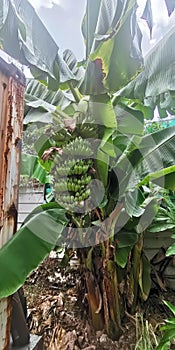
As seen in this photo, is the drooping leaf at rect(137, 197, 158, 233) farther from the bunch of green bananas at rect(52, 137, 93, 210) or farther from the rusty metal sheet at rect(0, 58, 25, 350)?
the rusty metal sheet at rect(0, 58, 25, 350)

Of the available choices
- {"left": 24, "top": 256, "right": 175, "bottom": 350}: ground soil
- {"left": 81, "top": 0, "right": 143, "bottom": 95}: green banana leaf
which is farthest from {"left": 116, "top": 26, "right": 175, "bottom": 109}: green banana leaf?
{"left": 24, "top": 256, "right": 175, "bottom": 350}: ground soil

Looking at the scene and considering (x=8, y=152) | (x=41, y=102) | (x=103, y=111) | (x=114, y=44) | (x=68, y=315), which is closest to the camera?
(x=8, y=152)

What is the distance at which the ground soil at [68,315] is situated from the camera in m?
1.31

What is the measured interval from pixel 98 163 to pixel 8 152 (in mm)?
649

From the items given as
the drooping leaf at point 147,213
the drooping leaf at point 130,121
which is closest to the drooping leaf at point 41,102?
the drooping leaf at point 130,121

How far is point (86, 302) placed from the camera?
142 cm

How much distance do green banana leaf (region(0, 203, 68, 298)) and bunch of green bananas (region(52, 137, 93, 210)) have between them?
169 millimetres

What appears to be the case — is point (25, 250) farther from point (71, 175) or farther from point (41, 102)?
point (41, 102)

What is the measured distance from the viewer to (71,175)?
3.41ft

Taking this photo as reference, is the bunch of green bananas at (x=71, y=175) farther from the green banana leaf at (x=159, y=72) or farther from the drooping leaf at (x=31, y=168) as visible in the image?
the drooping leaf at (x=31, y=168)

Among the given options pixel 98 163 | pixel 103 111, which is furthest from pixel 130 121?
pixel 98 163

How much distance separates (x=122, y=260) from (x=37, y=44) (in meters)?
1.00

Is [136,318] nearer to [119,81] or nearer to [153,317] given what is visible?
[153,317]

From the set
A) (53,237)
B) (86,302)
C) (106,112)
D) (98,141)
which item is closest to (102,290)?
(86,302)
